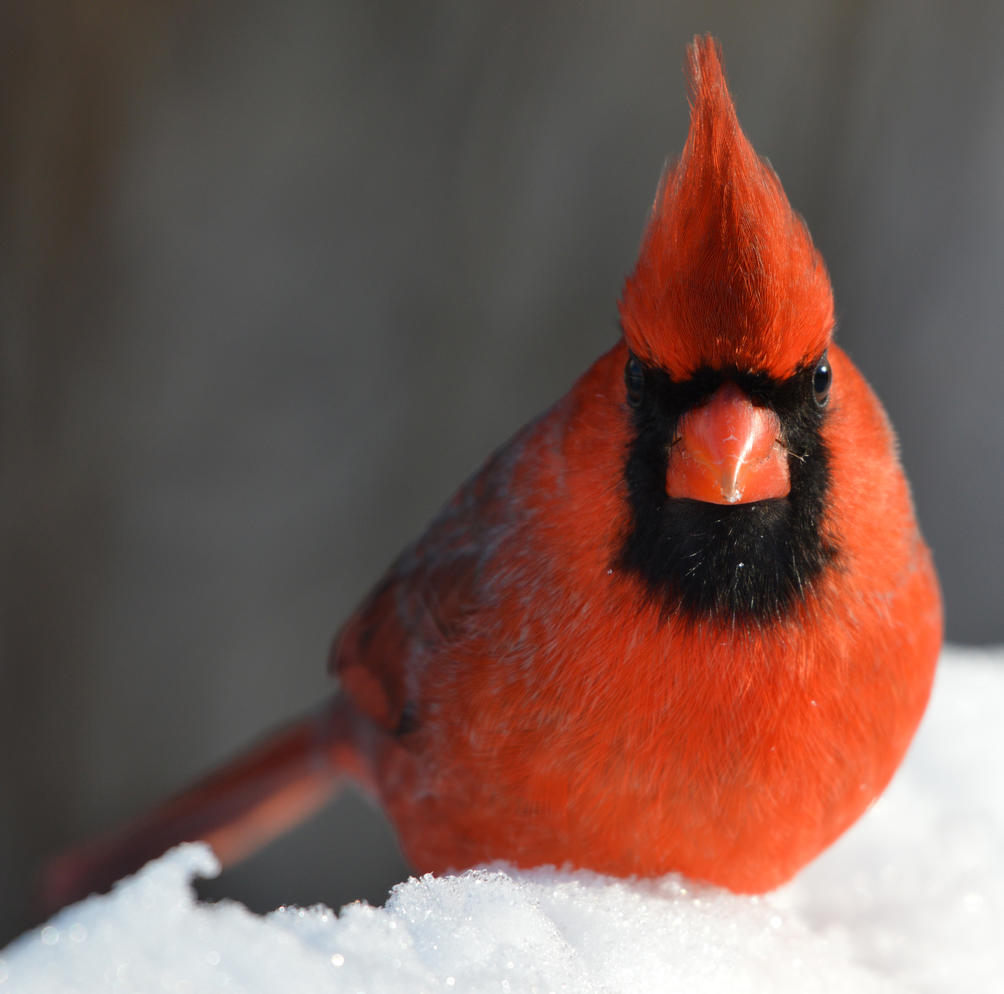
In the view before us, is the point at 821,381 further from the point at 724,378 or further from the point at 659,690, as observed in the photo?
the point at 659,690

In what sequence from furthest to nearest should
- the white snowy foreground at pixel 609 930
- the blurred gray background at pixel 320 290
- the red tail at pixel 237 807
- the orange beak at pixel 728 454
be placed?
the blurred gray background at pixel 320 290
the red tail at pixel 237 807
the orange beak at pixel 728 454
the white snowy foreground at pixel 609 930

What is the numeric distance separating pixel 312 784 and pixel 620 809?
84 centimetres

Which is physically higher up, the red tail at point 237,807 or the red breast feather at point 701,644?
the red breast feather at point 701,644

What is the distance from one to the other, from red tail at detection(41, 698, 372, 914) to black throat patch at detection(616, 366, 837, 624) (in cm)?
75

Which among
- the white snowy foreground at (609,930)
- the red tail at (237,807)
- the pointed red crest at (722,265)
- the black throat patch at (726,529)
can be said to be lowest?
the red tail at (237,807)

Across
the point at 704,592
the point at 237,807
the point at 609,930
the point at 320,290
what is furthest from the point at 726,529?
the point at 320,290

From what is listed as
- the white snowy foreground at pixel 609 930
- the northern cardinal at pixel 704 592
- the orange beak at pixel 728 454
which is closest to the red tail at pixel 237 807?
the northern cardinal at pixel 704 592

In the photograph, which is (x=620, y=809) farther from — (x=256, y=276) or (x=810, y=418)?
(x=256, y=276)

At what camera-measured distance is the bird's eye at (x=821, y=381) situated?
3.12ft

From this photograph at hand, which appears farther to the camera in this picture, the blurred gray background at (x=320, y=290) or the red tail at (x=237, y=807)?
the blurred gray background at (x=320, y=290)

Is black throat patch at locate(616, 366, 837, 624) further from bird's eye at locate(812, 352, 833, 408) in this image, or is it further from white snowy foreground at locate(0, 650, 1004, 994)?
white snowy foreground at locate(0, 650, 1004, 994)

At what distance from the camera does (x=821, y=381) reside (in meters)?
0.96

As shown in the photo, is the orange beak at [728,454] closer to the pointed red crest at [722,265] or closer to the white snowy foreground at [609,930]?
the pointed red crest at [722,265]

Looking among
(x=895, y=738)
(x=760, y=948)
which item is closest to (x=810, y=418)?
(x=895, y=738)
